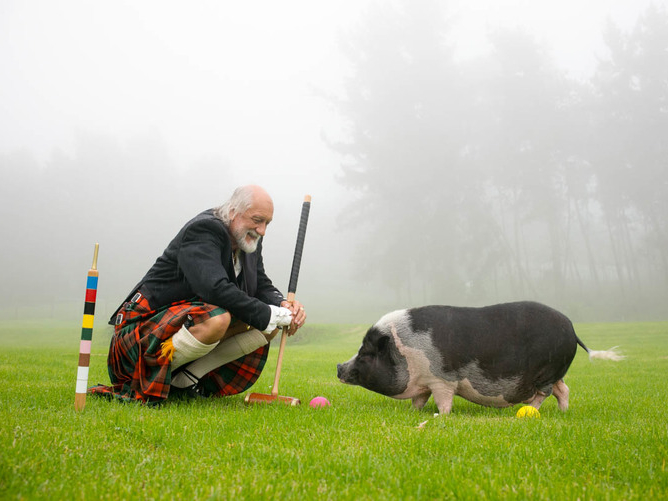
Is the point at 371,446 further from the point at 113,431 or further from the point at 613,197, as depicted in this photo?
the point at 613,197

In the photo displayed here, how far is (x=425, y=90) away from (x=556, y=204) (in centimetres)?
1140

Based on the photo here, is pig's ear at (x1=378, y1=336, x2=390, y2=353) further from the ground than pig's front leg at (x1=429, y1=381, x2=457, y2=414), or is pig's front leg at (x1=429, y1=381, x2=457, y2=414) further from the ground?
pig's ear at (x1=378, y1=336, x2=390, y2=353)

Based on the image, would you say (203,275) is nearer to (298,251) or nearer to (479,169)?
(298,251)

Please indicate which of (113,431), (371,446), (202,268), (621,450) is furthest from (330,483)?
(202,268)

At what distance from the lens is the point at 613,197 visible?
33.4 m

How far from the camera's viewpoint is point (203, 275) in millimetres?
4441

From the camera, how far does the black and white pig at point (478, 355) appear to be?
4.80 m

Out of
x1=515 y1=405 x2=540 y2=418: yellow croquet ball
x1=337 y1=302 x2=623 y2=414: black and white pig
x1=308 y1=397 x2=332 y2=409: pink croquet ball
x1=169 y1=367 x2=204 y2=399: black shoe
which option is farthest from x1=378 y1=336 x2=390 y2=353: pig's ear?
x1=169 y1=367 x2=204 y2=399: black shoe

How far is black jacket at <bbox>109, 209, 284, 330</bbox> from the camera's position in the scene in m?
4.45

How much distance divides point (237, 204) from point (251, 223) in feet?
0.73

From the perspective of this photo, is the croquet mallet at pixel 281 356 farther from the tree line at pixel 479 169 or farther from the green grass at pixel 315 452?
the tree line at pixel 479 169

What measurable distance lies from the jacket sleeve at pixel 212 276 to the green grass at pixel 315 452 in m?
0.83

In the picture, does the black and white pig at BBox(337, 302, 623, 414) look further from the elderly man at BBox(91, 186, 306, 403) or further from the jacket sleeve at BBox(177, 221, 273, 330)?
the jacket sleeve at BBox(177, 221, 273, 330)

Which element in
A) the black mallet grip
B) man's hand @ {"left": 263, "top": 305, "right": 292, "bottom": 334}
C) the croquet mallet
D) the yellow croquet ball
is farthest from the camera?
the black mallet grip
